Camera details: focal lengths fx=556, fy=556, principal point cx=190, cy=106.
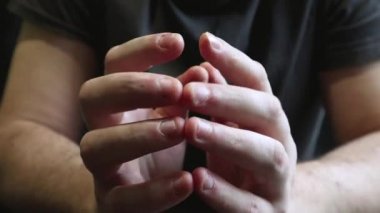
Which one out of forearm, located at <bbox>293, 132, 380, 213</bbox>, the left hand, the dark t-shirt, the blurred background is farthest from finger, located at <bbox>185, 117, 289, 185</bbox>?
the blurred background

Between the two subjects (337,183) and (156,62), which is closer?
(156,62)

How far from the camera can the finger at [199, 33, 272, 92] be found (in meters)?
0.46

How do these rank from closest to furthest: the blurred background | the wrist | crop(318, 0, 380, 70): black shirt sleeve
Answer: the wrist
crop(318, 0, 380, 70): black shirt sleeve
the blurred background

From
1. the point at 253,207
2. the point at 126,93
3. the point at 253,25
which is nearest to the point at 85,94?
the point at 126,93

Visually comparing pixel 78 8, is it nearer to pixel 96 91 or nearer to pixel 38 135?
pixel 38 135

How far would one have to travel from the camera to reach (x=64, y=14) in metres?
0.70

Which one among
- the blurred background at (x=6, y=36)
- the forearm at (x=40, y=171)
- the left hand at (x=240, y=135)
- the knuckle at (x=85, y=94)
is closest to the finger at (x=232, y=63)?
the left hand at (x=240, y=135)

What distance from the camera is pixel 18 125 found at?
70cm

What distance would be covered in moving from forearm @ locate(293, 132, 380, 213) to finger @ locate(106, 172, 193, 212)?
0.16 m

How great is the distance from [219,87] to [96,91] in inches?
Result: 4.1

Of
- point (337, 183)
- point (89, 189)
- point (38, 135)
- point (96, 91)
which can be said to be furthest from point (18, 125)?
point (337, 183)

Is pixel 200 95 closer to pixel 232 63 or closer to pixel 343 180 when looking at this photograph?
pixel 232 63

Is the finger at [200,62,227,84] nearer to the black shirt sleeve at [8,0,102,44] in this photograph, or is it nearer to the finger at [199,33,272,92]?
the finger at [199,33,272,92]

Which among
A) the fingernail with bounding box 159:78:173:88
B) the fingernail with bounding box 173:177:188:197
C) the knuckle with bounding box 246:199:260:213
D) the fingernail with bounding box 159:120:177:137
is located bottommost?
the knuckle with bounding box 246:199:260:213
